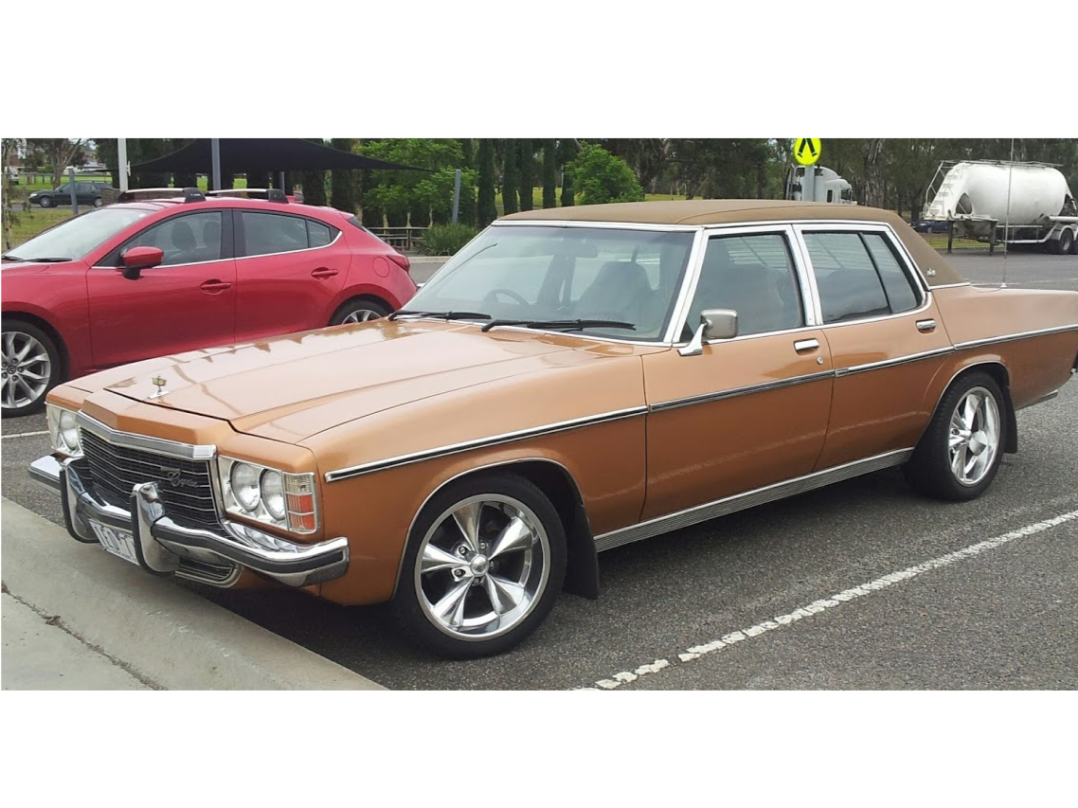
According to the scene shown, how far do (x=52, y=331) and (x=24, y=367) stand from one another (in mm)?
328

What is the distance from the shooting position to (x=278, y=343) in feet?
17.2

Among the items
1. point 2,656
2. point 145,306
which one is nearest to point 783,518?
point 2,656

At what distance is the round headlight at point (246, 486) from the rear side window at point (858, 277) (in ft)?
9.54

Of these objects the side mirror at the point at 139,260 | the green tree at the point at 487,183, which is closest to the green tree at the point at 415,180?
the green tree at the point at 487,183

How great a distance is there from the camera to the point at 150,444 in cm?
412

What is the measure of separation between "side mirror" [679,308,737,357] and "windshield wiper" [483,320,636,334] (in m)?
0.26

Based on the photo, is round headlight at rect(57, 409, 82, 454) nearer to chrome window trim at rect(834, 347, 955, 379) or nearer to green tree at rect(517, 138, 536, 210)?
chrome window trim at rect(834, 347, 955, 379)

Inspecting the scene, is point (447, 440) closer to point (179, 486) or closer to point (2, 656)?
point (179, 486)

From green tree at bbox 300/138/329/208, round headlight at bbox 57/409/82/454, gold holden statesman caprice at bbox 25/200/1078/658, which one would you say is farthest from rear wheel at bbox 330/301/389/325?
green tree at bbox 300/138/329/208

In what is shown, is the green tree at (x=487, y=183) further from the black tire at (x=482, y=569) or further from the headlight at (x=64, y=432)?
the black tire at (x=482, y=569)

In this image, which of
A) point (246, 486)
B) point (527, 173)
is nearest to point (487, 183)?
point (527, 173)

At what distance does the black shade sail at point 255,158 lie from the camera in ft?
73.3

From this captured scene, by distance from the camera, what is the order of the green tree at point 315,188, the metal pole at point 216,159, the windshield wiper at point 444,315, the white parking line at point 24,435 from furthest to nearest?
the green tree at point 315,188 → the metal pole at point 216,159 → the white parking line at point 24,435 → the windshield wiper at point 444,315

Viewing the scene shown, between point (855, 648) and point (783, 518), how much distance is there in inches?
66.6
